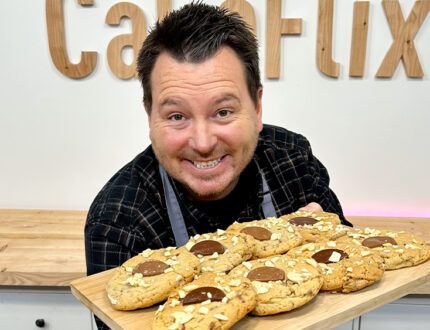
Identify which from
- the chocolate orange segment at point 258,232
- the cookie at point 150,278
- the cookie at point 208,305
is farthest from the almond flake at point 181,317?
the chocolate orange segment at point 258,232

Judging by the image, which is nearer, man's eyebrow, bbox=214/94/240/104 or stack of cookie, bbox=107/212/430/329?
stack of cookie, bbox=107/212/430/329

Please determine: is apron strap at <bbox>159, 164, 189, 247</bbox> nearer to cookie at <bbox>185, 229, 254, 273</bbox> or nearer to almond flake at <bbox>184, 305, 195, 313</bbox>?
cookie at <bbox>185, 229, 254, 273</bbox>

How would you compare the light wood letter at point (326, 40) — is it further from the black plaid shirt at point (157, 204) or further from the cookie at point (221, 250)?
the cookie at point (221, 250)

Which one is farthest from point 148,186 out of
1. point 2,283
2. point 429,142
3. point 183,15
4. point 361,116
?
point 429,142

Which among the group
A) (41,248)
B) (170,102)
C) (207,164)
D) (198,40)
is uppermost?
(198,40)

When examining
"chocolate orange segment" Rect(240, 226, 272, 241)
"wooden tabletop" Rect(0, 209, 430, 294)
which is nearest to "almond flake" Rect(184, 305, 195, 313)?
"chocolate orange segment" Rect(240, 226, 272, 241)

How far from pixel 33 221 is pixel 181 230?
1.60m

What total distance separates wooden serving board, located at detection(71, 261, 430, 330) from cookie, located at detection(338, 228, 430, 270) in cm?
4

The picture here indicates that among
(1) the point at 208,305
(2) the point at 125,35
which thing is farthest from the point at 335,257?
(2) the point at 125,35

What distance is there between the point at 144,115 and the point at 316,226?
177 cm

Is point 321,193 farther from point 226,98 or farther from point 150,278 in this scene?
point 150,278

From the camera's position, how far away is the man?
1251 mm

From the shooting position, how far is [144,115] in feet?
9.11

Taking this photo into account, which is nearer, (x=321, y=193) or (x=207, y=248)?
(x=207, y=248)
